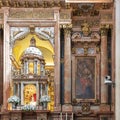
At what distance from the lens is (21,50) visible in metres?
33.1

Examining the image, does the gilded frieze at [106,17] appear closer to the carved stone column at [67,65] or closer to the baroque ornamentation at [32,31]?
the carved stone column at [67,65]

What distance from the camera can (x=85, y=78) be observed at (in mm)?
30312

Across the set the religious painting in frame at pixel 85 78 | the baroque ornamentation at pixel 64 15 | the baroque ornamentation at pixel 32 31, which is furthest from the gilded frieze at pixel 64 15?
the religious painting in frame at pixel 85 78

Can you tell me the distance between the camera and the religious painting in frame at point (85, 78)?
98.9 ft

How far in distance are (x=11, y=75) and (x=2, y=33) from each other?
2.31 m

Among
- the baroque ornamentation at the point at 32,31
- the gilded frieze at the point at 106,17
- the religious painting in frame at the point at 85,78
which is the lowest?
the religious painting in frame at the point at 85,78

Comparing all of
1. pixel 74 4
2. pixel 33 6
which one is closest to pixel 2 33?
pixel 33 6

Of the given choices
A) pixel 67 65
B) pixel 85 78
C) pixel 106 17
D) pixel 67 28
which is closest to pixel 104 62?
pixel 85 78

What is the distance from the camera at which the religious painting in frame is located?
98.9 ft

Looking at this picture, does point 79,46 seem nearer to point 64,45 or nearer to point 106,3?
point 64,45

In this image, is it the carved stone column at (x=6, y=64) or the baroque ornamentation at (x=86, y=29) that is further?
the baroque ornamentation at (x=86, y=29)

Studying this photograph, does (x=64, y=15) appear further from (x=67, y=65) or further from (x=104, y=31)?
(x=67, y=65)

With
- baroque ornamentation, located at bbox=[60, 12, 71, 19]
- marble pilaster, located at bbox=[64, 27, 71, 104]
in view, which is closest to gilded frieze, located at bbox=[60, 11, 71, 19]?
baroque ornamentation, located at bbox=[60, 12, 71, 19]

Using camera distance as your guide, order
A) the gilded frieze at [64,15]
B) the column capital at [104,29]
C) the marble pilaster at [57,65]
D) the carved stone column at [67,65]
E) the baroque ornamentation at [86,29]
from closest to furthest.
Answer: the marble pilaster at [57,65] < the carved stone column at [67,65] < the column capital at [104,29] < the gilded frieze at [64,15] < the baroque ornamentation at [86,29]
